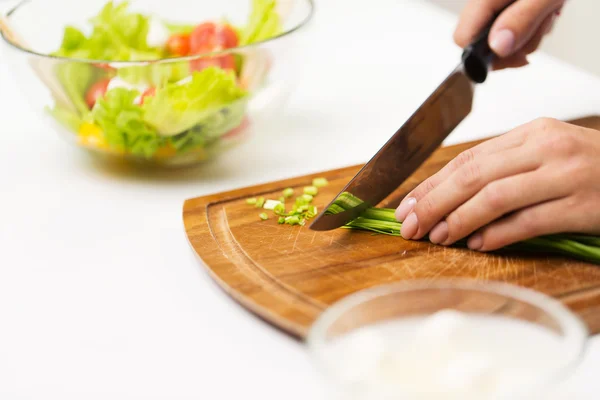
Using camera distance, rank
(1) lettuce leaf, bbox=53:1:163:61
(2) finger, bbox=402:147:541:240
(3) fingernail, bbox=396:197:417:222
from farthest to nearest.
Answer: (1) lettuce leaf, bbox=53:1:163:61
(3) fingernail, bbox=396:197:417:222
(2) finger, bbox=402:147:541:240

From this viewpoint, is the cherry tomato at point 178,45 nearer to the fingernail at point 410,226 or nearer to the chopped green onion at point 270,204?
the chopped green onion at point 270,204

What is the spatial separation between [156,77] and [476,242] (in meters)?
0.67

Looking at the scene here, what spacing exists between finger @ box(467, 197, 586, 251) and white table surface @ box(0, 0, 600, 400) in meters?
0.18

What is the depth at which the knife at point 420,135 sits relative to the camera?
119cm

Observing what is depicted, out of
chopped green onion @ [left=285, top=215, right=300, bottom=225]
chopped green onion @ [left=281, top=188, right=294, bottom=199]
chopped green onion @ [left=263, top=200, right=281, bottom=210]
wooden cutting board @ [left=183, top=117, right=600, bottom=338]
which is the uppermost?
chopped green onion @ [left=281, top=188, right=294, bottom=199]

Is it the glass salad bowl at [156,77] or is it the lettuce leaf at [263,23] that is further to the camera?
the lettuce leaf at [263,23]

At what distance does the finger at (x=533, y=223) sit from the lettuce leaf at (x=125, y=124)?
680 millimetres

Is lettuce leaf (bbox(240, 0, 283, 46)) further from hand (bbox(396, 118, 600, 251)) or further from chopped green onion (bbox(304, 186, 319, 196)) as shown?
hand (bbox(396, 118, 600, 251))

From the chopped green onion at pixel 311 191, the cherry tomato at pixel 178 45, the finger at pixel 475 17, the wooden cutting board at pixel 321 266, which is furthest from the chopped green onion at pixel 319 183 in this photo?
the cherry tomato at pixel 178 45

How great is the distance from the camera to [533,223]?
1087 mm

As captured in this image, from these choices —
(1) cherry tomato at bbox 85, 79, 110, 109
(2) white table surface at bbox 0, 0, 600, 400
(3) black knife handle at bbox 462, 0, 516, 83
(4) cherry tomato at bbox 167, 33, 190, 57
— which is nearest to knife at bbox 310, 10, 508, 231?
(3) black knife handle at bbox 462, 0, 516, 83

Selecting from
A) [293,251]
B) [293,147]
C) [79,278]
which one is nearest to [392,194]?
[293,251]

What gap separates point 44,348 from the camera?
1.04 meters

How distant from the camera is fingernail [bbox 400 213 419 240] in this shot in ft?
3.85
